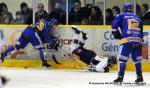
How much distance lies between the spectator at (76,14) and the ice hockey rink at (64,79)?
1555 millimetres

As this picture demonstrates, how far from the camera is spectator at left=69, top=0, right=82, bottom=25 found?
12248 millimetres

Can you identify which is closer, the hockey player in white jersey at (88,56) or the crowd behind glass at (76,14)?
the hockey player in white jersey at (88,56)

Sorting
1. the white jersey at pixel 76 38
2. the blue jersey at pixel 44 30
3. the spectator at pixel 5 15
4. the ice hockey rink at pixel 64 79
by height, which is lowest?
→ the ice hockey rink at pixel 64 79

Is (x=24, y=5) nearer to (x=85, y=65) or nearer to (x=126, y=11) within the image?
(x=85, y=65)

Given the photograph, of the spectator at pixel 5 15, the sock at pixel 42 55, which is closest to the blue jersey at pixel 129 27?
the sock at pixel 42 55

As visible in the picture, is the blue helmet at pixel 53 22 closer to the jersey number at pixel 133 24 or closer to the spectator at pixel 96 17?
the spectator at pixel 96 17

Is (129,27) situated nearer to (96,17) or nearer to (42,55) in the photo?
(96,17)

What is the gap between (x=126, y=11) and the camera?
8.72 meters

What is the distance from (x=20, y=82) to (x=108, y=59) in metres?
3.05

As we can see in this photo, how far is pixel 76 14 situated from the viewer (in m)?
12.4

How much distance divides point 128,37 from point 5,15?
5.28m

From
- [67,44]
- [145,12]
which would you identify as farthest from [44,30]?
[145,12]

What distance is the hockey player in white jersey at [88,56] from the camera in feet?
37.1

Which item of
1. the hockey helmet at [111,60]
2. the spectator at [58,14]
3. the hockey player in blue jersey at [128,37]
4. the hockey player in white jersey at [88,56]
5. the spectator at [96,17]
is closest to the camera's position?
the hockey player in blue jersey at [128,37]
